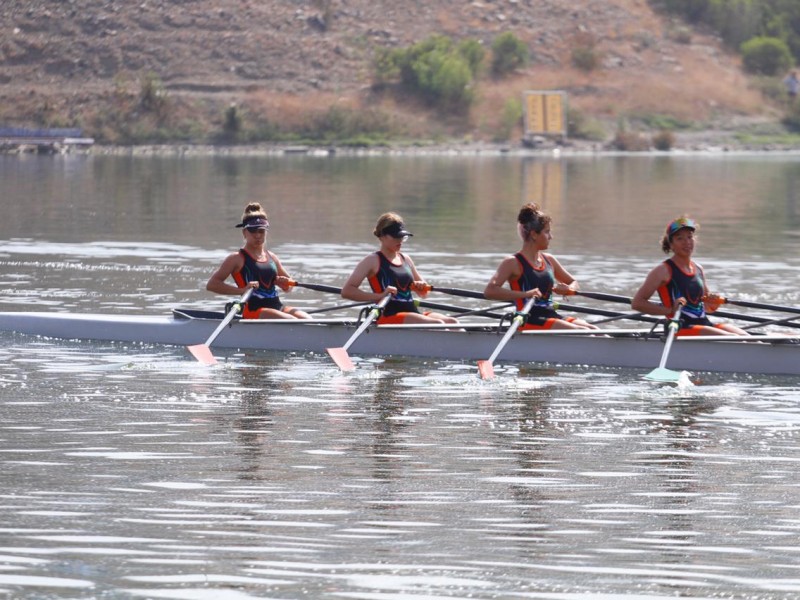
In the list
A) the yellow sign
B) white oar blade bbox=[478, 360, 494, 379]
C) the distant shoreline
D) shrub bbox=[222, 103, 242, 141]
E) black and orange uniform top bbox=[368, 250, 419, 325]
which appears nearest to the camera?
white oar blade bbox=[478, 360, 494, 379]

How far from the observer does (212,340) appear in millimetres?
16406

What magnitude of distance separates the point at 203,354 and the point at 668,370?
4.56 m

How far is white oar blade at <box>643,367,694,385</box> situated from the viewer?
48.4ft

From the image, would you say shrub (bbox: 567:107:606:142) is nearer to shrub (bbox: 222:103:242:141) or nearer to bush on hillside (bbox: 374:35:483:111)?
bush on hillside (bbox: 374:35:483:111)

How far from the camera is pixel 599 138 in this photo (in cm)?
Answer: 8594

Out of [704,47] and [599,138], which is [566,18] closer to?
[704,47]

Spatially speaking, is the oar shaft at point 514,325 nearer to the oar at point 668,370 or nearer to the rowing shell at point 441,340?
the rowing shell at point 441,340

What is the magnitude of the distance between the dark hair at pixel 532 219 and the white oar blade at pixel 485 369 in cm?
133

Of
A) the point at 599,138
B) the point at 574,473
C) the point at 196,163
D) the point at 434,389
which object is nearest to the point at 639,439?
the point at 574,473

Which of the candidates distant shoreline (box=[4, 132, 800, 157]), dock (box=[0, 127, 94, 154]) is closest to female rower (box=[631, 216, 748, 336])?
distant shoreline (box=[4, 132, 800, 157])

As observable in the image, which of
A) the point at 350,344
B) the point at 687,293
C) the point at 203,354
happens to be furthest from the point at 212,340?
the point at 687,293

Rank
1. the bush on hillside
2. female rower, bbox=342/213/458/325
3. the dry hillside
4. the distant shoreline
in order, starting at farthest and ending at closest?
the bush on hillside < the dry hillside < the distant shoreline < female rower, bbox=342/213/458/325

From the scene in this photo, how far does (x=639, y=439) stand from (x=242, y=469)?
319 centimetres

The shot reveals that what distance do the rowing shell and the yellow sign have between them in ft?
221
